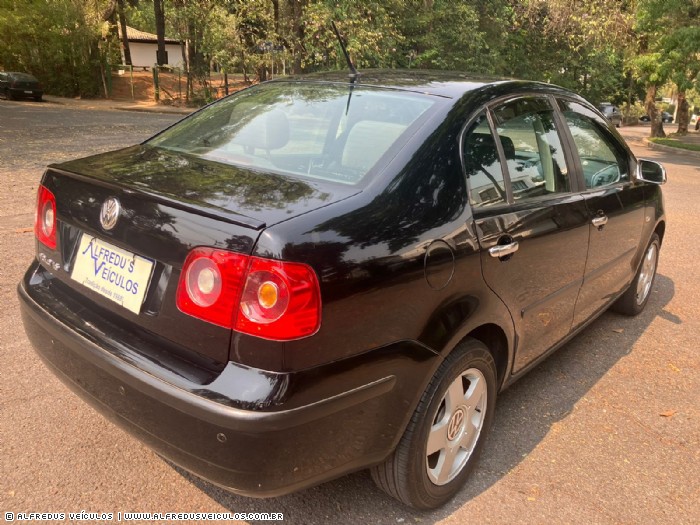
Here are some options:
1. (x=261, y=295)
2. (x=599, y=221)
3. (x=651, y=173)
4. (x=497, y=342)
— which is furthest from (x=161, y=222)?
(x=651, y=173)

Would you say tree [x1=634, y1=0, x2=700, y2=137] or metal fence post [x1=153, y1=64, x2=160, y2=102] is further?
metal fence post [x1=153, y1=64, x2=160, y2=102]

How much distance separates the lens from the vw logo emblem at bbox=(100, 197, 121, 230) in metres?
2.12

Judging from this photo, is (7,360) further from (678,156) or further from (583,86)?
(583,86)

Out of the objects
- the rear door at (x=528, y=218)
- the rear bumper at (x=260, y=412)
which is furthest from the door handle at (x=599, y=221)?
the rear bumper at (x=260, y=412)

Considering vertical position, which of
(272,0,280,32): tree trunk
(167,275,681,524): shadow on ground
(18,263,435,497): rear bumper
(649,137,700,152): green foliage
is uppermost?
(272,0,280,32): tree trunk

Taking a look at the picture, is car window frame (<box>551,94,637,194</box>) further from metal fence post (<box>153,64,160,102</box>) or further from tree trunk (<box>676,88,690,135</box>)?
metal fence post (<box>153,64,160,102</box>)

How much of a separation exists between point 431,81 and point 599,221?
1.24 metres

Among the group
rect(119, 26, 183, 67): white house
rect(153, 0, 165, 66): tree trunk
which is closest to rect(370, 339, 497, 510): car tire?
rect(153, 0, 165, 66): tree trunk

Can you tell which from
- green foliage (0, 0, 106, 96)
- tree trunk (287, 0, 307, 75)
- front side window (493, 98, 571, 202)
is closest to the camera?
front side window (493, 98, 571, 202)

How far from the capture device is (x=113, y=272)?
85.0 inches

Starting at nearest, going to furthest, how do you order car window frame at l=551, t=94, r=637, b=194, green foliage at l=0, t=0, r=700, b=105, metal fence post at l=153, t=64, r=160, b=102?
car window frame at l=551, t=94, r=637, b=194, green foliage at l=0, t=0, r=700, b=105, metal fence post at l=153, t=64, r=160, b=102

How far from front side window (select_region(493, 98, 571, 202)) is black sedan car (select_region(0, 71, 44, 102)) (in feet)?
96.7

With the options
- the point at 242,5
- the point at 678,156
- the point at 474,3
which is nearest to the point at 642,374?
the point at 678,156

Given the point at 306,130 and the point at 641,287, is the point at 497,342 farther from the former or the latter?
the point at 641,287
